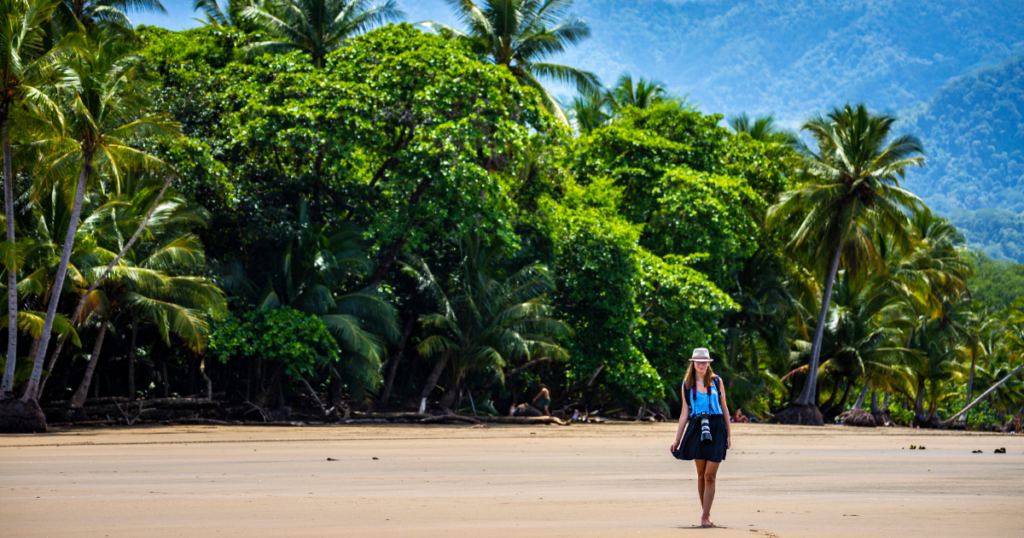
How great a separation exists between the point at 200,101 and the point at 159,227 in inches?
160

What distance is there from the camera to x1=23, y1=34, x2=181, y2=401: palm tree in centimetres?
1577

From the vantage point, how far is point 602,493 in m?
7.90

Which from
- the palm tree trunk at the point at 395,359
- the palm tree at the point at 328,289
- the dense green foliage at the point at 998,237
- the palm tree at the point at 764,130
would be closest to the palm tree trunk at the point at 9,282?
the palm tree at the point at 328,289

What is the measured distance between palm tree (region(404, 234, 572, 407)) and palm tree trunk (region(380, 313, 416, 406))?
741 mm

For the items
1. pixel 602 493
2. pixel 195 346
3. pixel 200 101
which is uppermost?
pixel 200 101

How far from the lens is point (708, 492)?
588 centimetres

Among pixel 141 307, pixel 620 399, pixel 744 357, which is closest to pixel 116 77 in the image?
pixel 141 307

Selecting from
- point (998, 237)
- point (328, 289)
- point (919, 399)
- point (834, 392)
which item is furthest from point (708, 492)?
point (998, 237)

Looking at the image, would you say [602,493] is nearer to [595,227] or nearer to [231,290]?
[231,290]

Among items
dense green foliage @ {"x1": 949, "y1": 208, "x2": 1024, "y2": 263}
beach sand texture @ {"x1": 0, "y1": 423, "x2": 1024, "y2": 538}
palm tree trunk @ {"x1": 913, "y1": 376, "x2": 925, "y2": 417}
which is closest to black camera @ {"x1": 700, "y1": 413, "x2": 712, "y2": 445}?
beach sand texture @ {"x1": 0, "y1": 423, "x2": 1024, "y2": 538}

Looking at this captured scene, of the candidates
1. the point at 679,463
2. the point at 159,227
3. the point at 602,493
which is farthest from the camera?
the point at 159,227

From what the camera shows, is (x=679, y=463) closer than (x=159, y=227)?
Yes

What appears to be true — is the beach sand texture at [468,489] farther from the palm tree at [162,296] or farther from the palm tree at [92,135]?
the palm tree at [92,135]

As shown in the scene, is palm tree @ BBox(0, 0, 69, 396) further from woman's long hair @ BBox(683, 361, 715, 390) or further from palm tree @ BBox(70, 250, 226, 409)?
woman's long hair @ BBox(683, 361, 715, 390)
